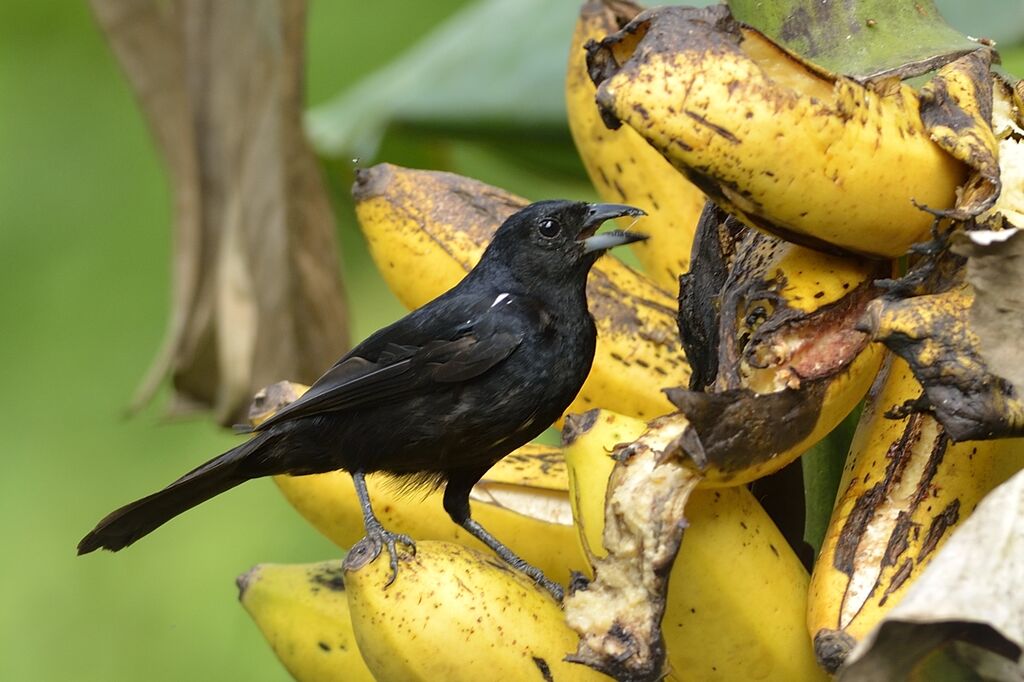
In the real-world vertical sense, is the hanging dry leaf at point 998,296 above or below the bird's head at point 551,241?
above

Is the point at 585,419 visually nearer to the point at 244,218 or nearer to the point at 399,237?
the point at 399,237

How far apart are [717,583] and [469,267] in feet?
2.47

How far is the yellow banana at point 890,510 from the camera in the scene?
47.6 inches

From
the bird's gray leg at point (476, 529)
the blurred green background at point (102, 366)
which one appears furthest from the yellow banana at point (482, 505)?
the blurred green background at point (102, 366)

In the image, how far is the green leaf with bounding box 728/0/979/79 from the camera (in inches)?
53.5

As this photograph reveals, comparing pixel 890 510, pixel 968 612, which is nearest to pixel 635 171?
pixel 890 510

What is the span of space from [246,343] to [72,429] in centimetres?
140

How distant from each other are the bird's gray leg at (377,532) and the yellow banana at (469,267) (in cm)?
27

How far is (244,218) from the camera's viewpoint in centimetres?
228

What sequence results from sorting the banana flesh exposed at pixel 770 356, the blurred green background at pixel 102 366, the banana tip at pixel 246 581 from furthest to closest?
the blurred green background at pixel 102 366 → the banana tip at pixel 246 581 → the banana flesh exposed at pixel 770 356

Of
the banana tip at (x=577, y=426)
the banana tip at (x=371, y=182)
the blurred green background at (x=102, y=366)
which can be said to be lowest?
the blurred green background at (x=102, y=366)

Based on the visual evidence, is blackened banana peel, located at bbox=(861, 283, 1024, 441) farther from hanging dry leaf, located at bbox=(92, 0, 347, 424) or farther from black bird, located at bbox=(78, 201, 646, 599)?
hanging dry leaf, located at bbox=(92, 0, 347, 424)

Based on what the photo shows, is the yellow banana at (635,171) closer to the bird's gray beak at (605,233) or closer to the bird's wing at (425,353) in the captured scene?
the bird's gray beak at (605,233)

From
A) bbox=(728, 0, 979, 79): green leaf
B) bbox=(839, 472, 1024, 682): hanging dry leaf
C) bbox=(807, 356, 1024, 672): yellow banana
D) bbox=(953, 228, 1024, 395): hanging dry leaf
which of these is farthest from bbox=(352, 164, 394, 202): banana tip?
bbox=(839, 472, 1024, 682): hanging dry leaf
